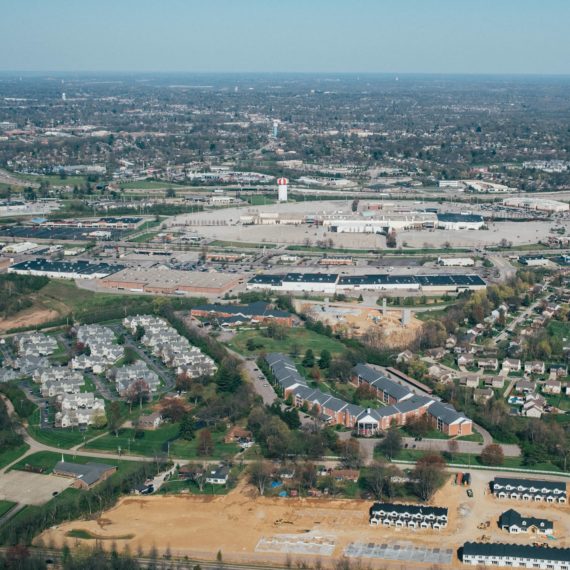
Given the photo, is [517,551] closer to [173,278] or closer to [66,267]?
[173,278]

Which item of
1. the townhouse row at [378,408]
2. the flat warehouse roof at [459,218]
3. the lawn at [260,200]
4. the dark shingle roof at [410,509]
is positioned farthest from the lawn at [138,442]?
the lawn at [260,200]

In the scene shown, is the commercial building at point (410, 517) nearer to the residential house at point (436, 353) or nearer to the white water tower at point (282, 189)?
the residential house at point (436, 353)

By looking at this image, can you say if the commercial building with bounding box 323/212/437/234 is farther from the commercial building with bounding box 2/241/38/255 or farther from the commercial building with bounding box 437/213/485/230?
the commercial building with bounding box 2/241/38/255

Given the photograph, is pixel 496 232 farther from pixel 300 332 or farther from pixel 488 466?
pixel 488 466

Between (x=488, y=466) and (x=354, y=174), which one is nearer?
(x=488, y=466)

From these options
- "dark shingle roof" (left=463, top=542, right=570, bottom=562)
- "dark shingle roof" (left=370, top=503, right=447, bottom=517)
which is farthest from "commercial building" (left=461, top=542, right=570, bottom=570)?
"dark shingle roof" (left=370, top=503, right=447, bottom=517)

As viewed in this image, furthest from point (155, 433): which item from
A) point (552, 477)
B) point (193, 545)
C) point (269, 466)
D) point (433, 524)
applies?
point (552, 477)

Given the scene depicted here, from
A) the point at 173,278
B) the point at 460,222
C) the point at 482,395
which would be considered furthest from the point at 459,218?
the point at 482,395
